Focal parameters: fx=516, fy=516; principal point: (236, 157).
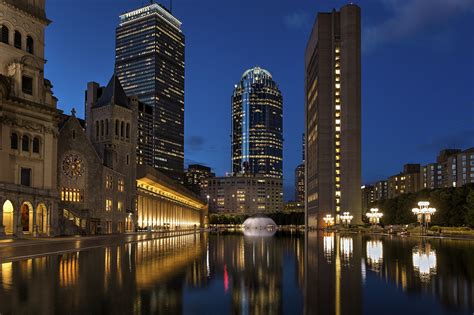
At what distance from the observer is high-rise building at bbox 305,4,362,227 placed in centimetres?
16125

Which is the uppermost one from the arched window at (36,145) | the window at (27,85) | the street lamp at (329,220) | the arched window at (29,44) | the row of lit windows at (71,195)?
the arched window at (29,44)

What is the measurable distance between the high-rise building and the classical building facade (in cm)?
10936

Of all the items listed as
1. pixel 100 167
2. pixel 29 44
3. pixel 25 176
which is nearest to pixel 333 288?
pixel 25 176

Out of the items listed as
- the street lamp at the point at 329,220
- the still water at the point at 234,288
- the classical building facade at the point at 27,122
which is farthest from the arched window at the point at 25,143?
the street lamp at the point at 329,220

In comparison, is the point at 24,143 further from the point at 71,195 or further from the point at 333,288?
the point at 333,288

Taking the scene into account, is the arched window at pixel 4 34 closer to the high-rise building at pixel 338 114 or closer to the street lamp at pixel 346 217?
the street lamp at pixel 346 217

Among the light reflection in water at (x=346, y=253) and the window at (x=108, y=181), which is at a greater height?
the window at (x=108, y=181)

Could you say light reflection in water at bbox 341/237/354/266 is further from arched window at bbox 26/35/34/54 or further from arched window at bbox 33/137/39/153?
arched window at bbox 26/35/34/54

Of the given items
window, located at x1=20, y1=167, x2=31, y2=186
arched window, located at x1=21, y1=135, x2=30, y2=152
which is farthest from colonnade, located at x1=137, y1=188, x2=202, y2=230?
arched window, located at x1=21, y1=135, x2=30, y2=152

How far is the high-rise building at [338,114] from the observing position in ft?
529

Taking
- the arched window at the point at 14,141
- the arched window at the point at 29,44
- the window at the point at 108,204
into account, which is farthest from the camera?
the window at the point at 108,204

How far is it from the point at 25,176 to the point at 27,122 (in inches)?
269

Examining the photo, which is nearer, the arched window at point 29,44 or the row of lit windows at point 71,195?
the arched window at point 29,44

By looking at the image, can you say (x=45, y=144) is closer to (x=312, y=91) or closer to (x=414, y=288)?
(x=414, y=288)
